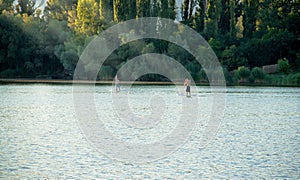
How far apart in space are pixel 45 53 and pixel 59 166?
79.2 meters

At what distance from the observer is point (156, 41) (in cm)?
8462

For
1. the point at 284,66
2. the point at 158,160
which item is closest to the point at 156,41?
the point at 284,66

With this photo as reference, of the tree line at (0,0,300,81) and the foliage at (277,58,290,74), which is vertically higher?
the tree line at (0,0,300,81)

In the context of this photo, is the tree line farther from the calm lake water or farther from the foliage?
the calm lake water

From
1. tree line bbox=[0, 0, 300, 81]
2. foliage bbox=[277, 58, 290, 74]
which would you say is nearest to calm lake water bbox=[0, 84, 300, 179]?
foliage bbox=[277, 58, 290, 74]

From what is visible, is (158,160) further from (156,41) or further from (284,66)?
(156,41)

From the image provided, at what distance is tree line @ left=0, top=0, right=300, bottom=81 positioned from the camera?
81812 mm

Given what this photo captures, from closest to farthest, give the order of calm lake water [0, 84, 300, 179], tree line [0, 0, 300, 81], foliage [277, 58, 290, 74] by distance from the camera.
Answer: calm lake water [0, 84, 300, 179] < foliage [277, 58, 290, 74] < tree line [0, 0, 300, 81]

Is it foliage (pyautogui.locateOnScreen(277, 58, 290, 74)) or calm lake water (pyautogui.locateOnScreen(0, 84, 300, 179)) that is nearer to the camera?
calm lake water (pyautogui.locateOnScreen(0, 84, 300, 179))

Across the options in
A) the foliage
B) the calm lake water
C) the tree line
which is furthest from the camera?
the tree line

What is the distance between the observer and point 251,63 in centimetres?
8250

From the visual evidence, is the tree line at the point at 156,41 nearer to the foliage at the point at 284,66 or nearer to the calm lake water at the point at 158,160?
the foliage at the point at 284,66

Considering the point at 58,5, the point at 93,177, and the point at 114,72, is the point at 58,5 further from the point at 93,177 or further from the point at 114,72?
the point at 93,177

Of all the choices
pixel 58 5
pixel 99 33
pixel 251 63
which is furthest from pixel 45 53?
pixel 251 63
